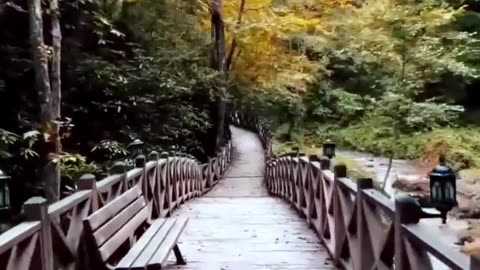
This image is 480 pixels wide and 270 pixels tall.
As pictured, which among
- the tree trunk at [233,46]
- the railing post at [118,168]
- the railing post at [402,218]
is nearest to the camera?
the railing post at [402,218]

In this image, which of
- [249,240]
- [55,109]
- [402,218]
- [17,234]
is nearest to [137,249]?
[17,234]

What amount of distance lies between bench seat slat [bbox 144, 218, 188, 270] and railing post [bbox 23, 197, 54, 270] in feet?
3.29

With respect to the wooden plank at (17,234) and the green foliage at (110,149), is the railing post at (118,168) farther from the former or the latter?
the green foliage at (110,149)

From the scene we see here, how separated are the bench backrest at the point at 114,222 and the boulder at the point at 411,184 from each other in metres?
11.6

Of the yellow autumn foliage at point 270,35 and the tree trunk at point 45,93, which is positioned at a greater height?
the yellow autumn foliage at point 270,35

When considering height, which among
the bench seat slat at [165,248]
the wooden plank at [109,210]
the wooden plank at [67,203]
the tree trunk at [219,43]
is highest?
the tree trunk at [219,43]

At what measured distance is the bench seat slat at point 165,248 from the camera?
450cm

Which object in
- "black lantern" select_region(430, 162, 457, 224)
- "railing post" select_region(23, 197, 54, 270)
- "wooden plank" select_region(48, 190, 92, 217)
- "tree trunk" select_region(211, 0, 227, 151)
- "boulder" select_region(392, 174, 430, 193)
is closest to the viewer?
"railing post" select_region(23, 197, 54, 270)

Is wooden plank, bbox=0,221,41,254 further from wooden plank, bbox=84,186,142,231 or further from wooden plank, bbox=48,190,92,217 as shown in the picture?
wooden plank, bbox=84,186,142,231

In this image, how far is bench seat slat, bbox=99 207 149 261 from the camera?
4.38 meters

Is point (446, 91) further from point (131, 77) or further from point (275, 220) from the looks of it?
point (275, 220)

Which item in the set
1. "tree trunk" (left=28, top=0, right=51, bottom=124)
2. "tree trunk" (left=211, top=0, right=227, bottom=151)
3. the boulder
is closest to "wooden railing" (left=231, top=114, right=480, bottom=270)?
"tree trunk" (left=28, top=0, right=51, bottom=124)

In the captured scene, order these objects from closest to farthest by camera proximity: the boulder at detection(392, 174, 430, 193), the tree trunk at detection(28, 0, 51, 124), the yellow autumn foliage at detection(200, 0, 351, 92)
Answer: the tree trunk at detection(28, 0, 51, 124) < the boulder at detection(392, 174, 430, 193) < the yellow autumn foliage at detection(200, 0, 351, 92)

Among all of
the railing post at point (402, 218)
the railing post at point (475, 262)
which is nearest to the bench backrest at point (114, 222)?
the railing post at point (402, 218)
